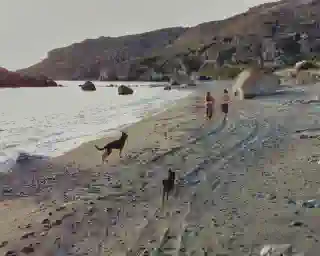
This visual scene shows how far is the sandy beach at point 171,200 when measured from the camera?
7.29m

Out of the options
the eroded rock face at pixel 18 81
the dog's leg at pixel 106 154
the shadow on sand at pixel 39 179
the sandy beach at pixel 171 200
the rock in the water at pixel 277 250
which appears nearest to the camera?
the rock in the water at pixel 277 250

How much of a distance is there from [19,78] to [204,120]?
6737 inches

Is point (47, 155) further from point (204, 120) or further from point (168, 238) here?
point (168, 238)

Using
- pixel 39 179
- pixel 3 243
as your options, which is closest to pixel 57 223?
pixel 3 243

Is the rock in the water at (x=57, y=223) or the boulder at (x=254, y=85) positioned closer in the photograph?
the rock in the water at (x=57, y=223)

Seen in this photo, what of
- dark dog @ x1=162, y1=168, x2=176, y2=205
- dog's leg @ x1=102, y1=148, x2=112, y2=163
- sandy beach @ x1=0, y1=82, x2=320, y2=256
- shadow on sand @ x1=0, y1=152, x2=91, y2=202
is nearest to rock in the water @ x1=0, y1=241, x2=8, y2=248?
sandy beach @ x1=0, y1=82, x2=320, y2=256

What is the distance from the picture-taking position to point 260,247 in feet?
22.3

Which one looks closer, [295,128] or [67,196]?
[67,196]

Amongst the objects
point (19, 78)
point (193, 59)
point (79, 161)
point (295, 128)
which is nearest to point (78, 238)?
point (79, 161)

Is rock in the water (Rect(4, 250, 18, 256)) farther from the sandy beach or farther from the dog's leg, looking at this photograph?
the dog's leg

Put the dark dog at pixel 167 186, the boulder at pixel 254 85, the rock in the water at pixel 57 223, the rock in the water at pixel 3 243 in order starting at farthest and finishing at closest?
the boulder at pixel 254 85, the dark dog at pixel 167 186, the rock in the water at pixel 57 223, the rock in the water at pixel 3 243

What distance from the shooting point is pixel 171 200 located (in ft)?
31.5

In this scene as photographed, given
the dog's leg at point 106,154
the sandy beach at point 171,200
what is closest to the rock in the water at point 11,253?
the sandy beach at point 171,200

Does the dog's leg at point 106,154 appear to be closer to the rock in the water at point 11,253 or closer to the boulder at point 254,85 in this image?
the rock in the water at point 11,253
